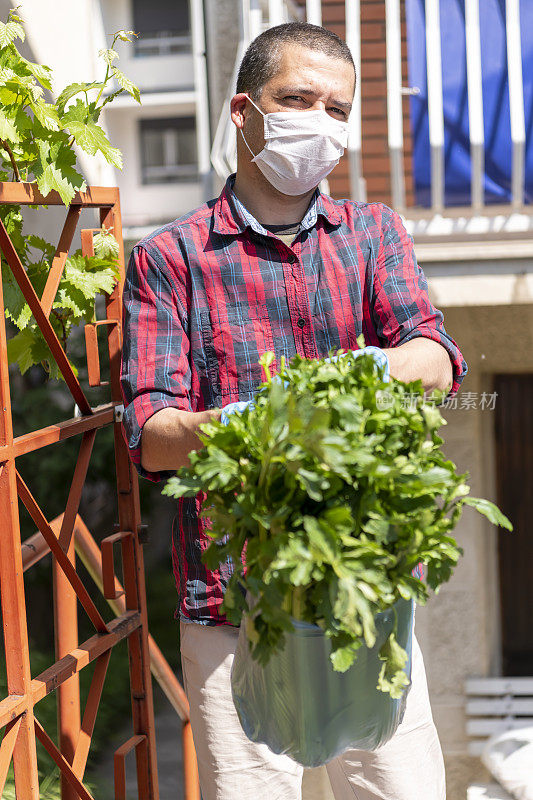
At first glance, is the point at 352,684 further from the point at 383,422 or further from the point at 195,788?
the point at 195,788

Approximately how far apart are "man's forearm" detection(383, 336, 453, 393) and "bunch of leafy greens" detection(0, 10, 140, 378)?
748 mm

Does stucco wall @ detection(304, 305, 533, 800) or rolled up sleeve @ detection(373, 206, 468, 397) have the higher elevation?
rolled up sleeve @ detection(373, 206, 468, 397)

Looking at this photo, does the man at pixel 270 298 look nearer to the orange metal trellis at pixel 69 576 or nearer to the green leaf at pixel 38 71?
the orange metal trellis at pixel 69 576

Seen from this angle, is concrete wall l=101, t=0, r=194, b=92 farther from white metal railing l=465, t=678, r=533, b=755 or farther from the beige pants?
the beige pants

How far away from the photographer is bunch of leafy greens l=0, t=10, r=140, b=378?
182cm

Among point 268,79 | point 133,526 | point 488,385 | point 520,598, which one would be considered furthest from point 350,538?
point 520,598

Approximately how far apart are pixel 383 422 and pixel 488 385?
320 centimetres

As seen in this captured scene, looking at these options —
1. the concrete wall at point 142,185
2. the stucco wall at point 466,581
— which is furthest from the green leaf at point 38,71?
the concrete wall at point 142,185

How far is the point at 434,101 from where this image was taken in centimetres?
356

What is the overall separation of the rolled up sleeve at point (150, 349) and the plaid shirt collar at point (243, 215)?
16 cm

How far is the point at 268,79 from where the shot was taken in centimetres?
180

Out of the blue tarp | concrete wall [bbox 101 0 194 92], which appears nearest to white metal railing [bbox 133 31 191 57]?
concrete wall [bbox 101 0 194 92]

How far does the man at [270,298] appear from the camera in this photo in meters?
1.78

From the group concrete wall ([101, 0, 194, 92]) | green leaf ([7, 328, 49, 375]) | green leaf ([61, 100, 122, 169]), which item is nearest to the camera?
green leaf ([61, 100, 122, 169])
